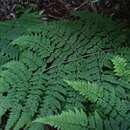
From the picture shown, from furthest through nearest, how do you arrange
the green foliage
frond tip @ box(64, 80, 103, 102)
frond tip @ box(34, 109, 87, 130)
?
1. the green foliage
2. frond tip @ box(64, 80, 103, 102)
3. frond tip @ box(34, 109, 87, 130)

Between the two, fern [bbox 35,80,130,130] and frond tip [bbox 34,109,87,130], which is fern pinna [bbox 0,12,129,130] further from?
frond tip [bbox 34,109,87,130]

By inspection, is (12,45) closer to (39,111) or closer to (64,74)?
(64,74)

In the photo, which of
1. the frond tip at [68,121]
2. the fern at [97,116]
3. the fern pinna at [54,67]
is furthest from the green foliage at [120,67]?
the frond tip at [68,121]

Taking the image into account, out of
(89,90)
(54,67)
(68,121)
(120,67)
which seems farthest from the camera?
(54,67)

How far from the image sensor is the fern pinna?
9.12 feet

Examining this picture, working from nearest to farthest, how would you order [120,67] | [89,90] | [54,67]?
1. [89,90]
2. [120,67]
3. [54,67]

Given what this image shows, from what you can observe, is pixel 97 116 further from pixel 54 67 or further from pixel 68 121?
pixel 54 67

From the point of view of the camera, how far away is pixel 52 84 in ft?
9.70

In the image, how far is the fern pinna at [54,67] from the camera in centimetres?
278

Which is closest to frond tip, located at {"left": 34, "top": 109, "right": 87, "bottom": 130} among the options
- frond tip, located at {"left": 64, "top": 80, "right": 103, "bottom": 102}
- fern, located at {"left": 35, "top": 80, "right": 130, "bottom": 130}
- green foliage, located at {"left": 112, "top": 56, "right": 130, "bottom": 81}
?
fern, located at {"left": 35, "top": 80, "right": 130, "bottom": 130}

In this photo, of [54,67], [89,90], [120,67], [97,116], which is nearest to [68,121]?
[97,116]

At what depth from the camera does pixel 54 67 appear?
3084 mm

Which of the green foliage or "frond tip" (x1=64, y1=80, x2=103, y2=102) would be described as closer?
"frond tip" (x1=64, y1=80, x2=103, y2=102)

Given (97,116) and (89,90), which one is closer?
(97,116)
